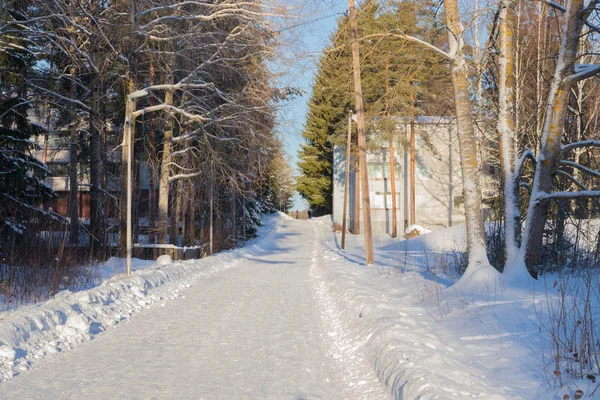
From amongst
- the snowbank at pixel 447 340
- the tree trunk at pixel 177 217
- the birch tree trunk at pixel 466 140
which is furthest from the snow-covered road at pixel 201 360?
the tree trunk at pixel 177 217

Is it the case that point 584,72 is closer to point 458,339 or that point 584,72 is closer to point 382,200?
point 458,339

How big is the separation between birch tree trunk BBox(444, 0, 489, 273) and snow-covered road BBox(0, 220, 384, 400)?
3541 millimetres

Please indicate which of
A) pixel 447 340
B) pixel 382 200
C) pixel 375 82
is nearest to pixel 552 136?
pixel 447 340

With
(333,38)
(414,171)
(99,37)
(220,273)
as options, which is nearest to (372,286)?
(333,38)

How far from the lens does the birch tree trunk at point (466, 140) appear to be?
1126 cm

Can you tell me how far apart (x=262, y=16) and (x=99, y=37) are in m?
6.02

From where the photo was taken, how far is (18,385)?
5.82 metres

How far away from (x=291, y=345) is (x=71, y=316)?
3.55m

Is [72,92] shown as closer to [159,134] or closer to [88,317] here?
[159,134]

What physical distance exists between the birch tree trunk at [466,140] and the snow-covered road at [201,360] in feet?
11.6

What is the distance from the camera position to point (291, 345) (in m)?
8.02

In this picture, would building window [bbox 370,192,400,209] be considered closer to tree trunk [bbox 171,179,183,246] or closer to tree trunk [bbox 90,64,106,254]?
tree trunk [bbox 171,179,183,246]

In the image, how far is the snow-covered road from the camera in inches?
227

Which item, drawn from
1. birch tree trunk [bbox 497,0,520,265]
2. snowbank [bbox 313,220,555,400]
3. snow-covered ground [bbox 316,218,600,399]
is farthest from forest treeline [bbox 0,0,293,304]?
birch tree trunk [bbox 497,0,520,265]
